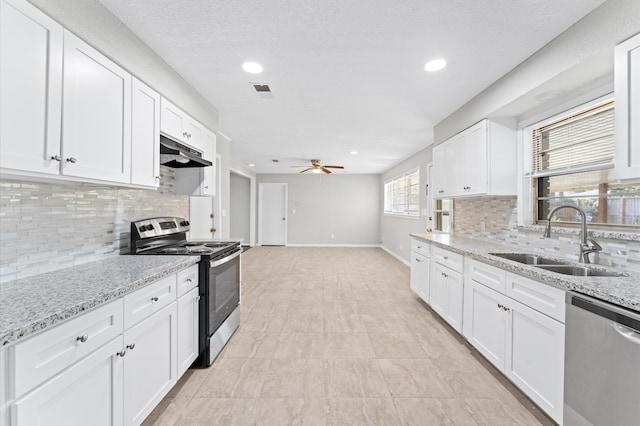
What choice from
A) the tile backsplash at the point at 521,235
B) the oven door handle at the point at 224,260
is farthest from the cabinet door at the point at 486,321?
the oven door handle at the point at 224,260

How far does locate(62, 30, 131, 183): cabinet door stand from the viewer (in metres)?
1.40

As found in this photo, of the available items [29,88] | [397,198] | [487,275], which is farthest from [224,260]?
[397,198]

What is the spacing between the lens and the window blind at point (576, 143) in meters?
2.05

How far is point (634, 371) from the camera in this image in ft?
3.80

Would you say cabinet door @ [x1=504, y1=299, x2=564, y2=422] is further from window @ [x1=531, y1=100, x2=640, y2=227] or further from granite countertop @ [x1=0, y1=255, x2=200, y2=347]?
granite countertop @ [x1=0, y1=255, x2=200, y2=347]

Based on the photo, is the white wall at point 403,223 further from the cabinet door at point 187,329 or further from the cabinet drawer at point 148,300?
the cabinet drawer at point 148,300

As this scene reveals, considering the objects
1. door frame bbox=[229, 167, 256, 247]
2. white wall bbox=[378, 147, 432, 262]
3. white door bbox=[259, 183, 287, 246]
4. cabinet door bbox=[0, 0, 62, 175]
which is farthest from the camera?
white door bbox=[259, 183, 287, 246]

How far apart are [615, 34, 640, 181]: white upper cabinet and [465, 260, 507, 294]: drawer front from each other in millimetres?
879

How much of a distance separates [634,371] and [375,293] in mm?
3139

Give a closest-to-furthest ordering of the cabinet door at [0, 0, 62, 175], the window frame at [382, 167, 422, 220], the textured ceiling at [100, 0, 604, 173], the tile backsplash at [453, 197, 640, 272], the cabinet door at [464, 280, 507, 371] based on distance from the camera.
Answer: the cabinet door at [0, 0, 62, 175] → the textured ceiling at [100, 0, 604, 173] → the tile backsplash at [453, 197, 640, 272] → the cabinet door at [464, 280, 507, 371] → the window frame at [382, 167, 422, 220]

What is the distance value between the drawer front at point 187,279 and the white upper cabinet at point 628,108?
2630mm

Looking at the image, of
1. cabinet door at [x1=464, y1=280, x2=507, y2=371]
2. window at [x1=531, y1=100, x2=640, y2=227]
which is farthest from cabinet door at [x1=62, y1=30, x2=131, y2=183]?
window at [x1=531, y1=100, x2=640, y2=227]

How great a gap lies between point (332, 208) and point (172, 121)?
22.4 feet

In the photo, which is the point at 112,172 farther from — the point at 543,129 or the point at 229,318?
the point at 543,129
